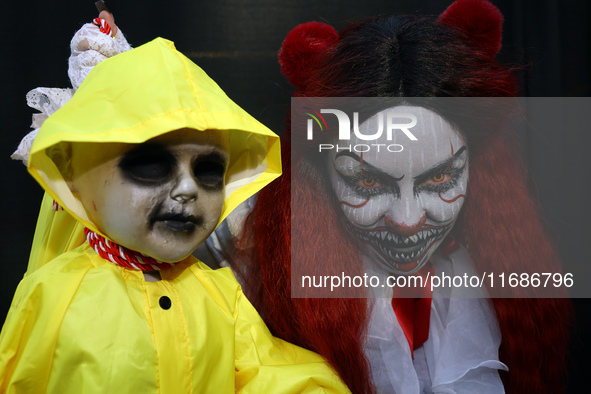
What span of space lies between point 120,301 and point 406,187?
1.76 feet

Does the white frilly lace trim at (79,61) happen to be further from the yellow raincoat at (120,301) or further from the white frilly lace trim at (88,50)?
the yellow raincoat at (120,301)

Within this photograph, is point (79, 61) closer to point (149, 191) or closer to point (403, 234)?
point (149, 191)

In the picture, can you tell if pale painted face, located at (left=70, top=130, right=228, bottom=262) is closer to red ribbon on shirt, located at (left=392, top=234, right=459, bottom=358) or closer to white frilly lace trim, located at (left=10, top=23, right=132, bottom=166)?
white frilly lace trim, located at (left=10, top=23, right=132, bottom=166)

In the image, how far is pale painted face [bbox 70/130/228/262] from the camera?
81cm

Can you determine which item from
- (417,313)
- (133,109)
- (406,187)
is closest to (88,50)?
(133,109)

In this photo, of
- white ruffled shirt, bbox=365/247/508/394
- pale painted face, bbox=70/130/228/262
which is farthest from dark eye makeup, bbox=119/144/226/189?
white ruffled shirt, bbox=365/247/508/394

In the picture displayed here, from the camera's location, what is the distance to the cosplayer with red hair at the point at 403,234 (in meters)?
1.07

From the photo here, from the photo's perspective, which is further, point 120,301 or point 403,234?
point 403,234

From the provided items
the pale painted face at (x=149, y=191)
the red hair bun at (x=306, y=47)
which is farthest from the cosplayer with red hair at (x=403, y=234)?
the pale painted face at (x=149, y=191)

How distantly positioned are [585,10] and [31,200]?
154cm

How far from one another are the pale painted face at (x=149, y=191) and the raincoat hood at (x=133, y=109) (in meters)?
0.03

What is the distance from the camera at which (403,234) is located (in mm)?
1040

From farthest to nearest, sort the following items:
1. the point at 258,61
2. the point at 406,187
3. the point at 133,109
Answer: the point at 258,61 < the point at 406,187 < the point at 133,109

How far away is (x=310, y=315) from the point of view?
1.09 metres
